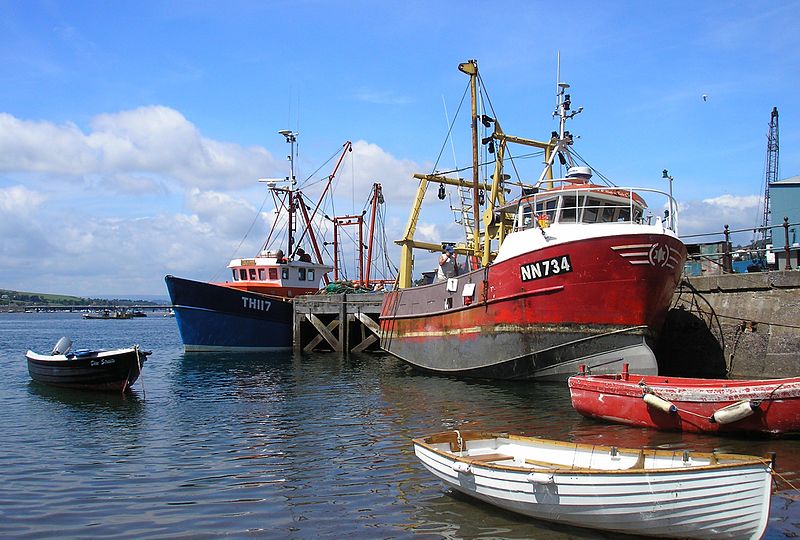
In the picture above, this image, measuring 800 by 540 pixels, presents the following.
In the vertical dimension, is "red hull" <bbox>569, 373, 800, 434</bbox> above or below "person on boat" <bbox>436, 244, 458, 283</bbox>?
below

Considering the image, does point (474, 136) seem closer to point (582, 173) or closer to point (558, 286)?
point (582, 173)

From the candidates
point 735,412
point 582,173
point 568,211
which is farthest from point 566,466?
point 582,173

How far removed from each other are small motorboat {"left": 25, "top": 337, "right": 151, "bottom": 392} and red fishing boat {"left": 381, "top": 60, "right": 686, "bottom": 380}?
9.48m

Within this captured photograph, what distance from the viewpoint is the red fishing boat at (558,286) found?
1622 cm

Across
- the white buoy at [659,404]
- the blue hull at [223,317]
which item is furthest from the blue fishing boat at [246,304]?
the white buoy at [659,404]

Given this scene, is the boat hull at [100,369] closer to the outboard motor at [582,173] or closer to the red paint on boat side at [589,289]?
the red paint on boat side at [589,289]

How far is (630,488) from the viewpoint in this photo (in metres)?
6.91

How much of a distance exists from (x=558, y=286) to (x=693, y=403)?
19.4 feet

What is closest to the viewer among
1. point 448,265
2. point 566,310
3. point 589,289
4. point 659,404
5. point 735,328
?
point 659,404

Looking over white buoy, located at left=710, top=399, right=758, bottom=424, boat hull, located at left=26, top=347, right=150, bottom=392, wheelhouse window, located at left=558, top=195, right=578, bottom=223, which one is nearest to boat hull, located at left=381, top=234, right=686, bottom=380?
wheelhouse window, located at left=558, top=195, right=578, bottom=223

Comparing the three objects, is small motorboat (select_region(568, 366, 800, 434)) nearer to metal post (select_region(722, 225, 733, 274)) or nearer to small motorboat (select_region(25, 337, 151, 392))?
metal post (select_region(722, 225, 733, 274))

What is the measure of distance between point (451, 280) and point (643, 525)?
14.3m

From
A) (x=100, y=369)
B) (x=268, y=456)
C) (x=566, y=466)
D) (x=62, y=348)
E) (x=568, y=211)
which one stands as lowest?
(x=268, y=456)

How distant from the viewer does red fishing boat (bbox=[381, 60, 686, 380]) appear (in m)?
16.2
